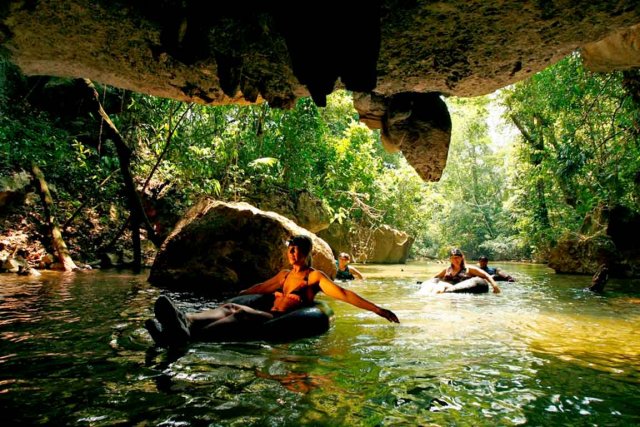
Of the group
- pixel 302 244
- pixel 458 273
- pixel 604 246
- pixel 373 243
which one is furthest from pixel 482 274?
pixel 373 243

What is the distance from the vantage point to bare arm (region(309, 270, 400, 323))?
13.5 feet

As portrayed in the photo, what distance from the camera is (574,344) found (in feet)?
13.1

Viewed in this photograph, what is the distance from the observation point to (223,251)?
25.1 feet

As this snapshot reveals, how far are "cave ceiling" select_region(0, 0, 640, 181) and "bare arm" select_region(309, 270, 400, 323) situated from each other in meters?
2.08

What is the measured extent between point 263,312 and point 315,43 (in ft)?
8.91

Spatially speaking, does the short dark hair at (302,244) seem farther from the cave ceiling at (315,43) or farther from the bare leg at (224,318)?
the cave ceiling at (315,43)

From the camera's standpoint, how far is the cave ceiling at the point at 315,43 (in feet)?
9.16

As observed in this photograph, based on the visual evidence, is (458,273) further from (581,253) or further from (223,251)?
(581,253)

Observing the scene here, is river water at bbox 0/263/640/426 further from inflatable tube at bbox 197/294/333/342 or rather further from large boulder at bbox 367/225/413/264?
large boulder at bbox 367/225/413/264

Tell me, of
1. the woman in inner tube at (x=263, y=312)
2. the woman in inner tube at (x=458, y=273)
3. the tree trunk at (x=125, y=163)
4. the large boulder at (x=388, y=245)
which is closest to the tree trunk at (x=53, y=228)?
the tree trunk at (x=125, y=163)

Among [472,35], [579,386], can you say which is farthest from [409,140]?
[579,386]

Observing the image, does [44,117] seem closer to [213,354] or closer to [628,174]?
[213,354]

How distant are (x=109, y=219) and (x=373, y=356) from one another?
11500 mm

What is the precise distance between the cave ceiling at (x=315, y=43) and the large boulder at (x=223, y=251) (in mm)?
2973
